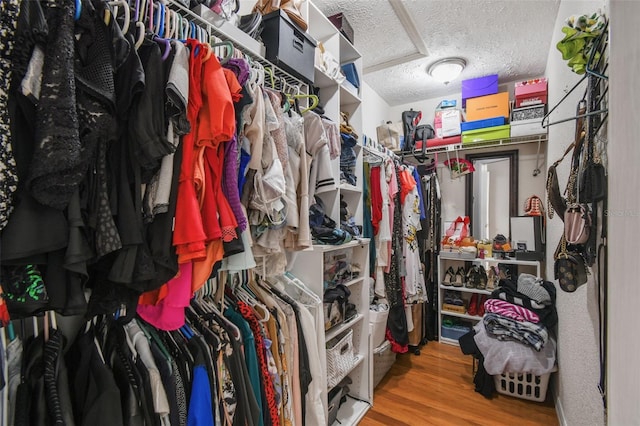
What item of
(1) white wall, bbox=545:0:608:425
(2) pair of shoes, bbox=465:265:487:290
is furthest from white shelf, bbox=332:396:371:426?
(2) pair of shoes, bbox=465:265:487:290

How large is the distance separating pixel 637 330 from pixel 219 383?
3.33ft

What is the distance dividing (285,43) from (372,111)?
2084 millimetres

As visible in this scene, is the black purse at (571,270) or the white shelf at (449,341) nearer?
the black purse at (571,270)

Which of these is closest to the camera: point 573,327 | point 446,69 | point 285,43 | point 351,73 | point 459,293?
point 285,43

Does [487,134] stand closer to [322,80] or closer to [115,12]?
[322,80]

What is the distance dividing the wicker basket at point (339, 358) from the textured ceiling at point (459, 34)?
2.10 m

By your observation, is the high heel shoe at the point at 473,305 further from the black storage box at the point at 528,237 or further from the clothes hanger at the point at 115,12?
the clothes hanger at the point at 115,12

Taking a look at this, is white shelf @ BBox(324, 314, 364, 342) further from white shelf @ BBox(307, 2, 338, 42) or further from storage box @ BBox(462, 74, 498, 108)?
storage box @ BBox(462, 74, 498, 108)

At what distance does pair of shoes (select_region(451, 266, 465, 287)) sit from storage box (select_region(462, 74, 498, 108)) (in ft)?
5.64

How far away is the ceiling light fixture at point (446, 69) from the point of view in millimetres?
2693

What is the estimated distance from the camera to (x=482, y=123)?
291cm

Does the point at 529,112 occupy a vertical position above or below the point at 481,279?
above

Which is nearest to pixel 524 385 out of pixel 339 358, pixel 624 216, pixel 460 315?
pixel 460 315

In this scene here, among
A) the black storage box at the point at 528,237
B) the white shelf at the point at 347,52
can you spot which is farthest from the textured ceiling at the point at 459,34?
the black storage box at the point at 528,237
